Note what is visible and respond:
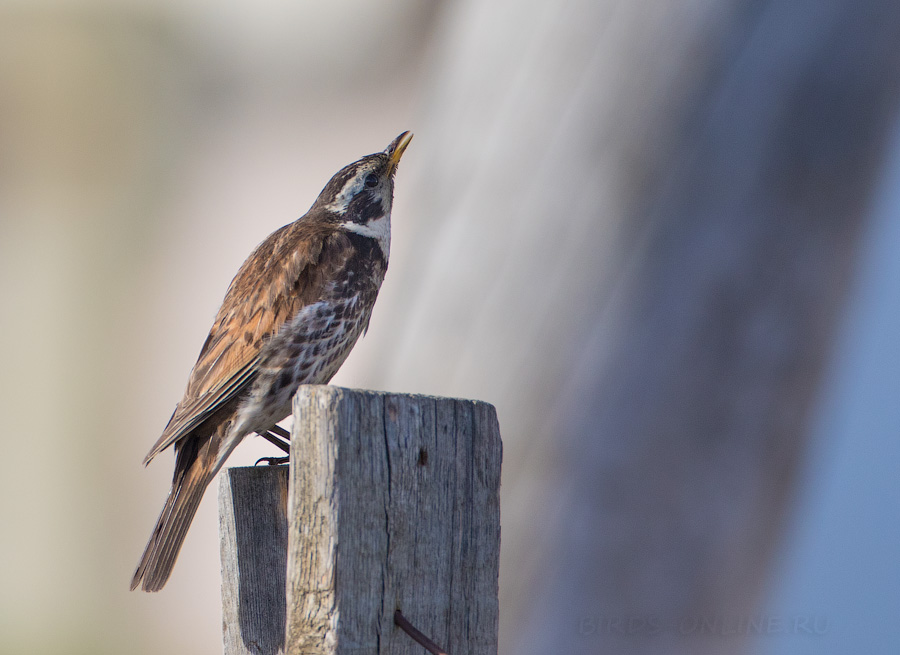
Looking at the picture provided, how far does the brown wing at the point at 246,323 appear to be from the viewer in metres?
2.64

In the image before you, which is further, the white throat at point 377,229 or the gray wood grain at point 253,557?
the white throat at point 377,229

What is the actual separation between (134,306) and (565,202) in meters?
5.25

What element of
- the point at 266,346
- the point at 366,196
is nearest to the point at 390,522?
the point at 266,346

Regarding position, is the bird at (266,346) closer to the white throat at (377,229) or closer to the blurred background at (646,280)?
the white throat at (377,229)

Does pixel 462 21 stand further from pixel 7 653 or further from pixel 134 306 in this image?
pixel 7 653

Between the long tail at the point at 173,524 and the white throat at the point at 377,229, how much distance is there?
957 millimetres

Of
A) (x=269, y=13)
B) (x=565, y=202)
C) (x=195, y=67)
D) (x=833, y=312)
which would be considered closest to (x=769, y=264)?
(x=833, y=312)

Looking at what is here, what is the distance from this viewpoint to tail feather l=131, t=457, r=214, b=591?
2350 millimetres

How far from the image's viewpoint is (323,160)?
21.2ft

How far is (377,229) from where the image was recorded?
3.33 m

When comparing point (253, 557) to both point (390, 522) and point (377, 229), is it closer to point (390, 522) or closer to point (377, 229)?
point (390, 522)

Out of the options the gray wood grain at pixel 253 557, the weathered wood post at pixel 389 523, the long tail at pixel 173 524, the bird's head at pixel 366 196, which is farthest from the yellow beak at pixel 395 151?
the weathered wood post at pixel 389 523

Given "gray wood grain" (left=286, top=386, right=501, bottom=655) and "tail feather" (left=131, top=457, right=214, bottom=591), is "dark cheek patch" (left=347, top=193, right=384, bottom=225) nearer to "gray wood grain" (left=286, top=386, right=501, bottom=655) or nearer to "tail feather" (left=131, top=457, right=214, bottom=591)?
"tail feather" (left=131, top=457, right=214, bottom=591)

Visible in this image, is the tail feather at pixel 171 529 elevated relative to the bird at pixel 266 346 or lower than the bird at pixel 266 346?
lower
